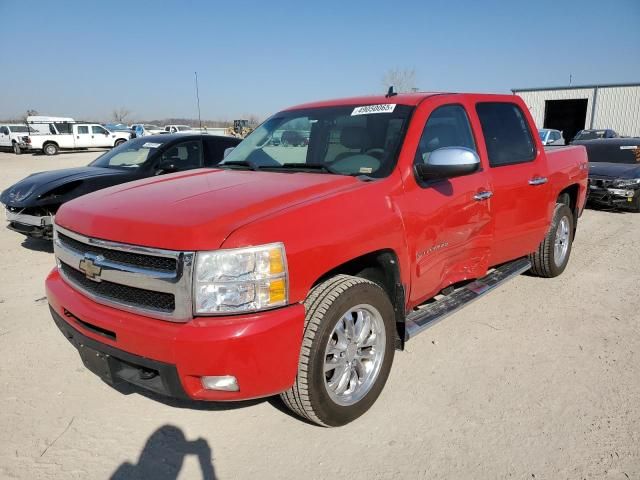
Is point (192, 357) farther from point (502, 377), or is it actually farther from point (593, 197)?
point (593, 197)

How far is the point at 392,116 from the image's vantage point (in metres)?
3.32

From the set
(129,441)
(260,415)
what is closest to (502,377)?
(260,415)

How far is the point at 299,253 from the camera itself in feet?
7.51

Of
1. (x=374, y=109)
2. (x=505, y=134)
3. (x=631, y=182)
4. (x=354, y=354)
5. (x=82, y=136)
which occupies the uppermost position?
(x=374, y=109)

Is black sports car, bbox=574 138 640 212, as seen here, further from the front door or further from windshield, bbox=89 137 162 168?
windshield, bbox=89 137 162 168

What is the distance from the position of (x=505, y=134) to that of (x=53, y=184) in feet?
18.5

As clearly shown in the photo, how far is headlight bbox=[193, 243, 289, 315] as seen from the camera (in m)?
2.14

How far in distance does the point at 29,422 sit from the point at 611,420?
11.2ft

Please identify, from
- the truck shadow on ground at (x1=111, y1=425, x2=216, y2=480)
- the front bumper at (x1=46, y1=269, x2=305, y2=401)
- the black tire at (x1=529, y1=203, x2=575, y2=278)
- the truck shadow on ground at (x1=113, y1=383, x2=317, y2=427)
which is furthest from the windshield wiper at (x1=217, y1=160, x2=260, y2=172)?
the black tire at (x1=529, y1=203, x2=575, y2=278)

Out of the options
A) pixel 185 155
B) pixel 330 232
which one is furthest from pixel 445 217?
pixel 185 155

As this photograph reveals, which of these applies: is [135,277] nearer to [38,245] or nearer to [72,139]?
[38,245]

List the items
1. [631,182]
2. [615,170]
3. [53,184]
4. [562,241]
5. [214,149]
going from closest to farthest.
Answer: [562,241]
[53,184]
[214,149]
[631,182]
[615,170]

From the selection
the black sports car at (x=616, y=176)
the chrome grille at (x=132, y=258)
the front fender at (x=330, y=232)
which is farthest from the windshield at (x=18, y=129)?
the front fender at (x=330, y=232)

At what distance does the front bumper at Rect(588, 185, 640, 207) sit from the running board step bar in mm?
6231
